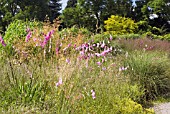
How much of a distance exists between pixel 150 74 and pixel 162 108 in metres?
0.79

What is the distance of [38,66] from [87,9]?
81.7ft

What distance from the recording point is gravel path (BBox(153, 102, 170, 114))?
4.75 metres

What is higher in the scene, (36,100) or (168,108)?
(36,100)

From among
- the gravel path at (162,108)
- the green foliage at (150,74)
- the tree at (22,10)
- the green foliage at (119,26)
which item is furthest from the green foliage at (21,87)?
the tree at (22,10)

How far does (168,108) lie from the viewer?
16.3ft

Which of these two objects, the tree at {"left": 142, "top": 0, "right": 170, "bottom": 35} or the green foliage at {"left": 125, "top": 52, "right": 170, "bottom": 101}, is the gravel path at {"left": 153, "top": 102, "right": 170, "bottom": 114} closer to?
the green foliage at {"left": 125, "top": 52, "right": 170, "bottom": 101}

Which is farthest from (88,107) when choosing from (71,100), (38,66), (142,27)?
(142,27)

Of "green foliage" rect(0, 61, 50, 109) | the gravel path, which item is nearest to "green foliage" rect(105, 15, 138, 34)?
the gravel path

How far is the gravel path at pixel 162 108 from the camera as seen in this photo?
475 cm

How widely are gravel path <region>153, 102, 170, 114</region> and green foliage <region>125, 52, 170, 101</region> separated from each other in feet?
1.01

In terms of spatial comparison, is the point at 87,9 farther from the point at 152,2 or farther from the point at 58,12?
the point at 58,12

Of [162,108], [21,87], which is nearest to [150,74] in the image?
[162,108]

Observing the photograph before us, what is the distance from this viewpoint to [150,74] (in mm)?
5551

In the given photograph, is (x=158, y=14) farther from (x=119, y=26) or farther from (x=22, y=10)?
(x=22, y=10)
